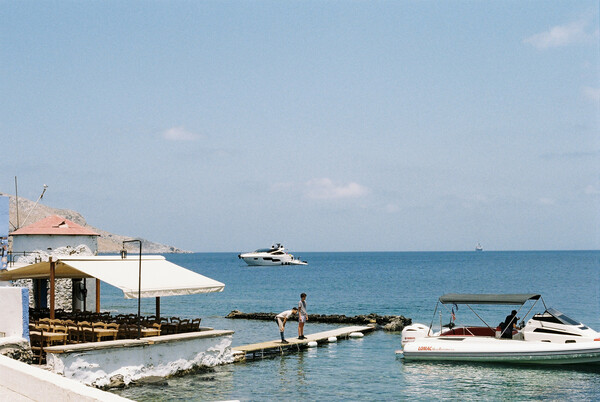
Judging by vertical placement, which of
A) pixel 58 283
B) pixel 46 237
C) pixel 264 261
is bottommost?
pixel 264 261

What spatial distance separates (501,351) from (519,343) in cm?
71

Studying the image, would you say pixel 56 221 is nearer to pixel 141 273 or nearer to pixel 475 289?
pixel 141 273

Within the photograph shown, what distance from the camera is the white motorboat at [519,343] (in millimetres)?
21359

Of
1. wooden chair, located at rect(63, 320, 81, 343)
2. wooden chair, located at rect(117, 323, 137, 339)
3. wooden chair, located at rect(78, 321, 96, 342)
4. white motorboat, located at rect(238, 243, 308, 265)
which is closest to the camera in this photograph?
wooden chair, located at rect(78, 321, 96, 342)

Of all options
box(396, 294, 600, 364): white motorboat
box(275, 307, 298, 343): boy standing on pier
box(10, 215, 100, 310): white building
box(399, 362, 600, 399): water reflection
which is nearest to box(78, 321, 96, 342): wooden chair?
box(275, 307, 298, 343): boy standing on pier

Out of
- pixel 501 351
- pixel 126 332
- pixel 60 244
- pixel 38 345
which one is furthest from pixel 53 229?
pixel 501 351

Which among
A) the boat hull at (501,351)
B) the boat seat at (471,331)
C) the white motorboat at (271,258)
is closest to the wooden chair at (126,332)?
the boat hull at (501,351)

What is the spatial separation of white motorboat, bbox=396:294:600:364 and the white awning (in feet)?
28.5

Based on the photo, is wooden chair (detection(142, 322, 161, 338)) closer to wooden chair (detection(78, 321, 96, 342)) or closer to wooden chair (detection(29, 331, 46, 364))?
wooden chair (detection(78, 321, 96, 342))

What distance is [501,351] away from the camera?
21.8 m

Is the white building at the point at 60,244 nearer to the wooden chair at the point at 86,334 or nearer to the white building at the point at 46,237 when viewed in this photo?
the white building at the point at 46,237

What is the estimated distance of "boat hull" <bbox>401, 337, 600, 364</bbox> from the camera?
21.3 metres

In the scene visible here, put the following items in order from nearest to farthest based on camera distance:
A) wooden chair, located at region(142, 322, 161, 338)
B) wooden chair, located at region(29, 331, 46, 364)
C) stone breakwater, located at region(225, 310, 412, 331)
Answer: wooden chair, located at region(29, 331, 46, 364) → wooden chair, located at region(142, 322, 161, 338) → stone breakwater, located at region(225, 310, 412, 331)

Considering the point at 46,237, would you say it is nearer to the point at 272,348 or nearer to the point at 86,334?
the point at 272,348
